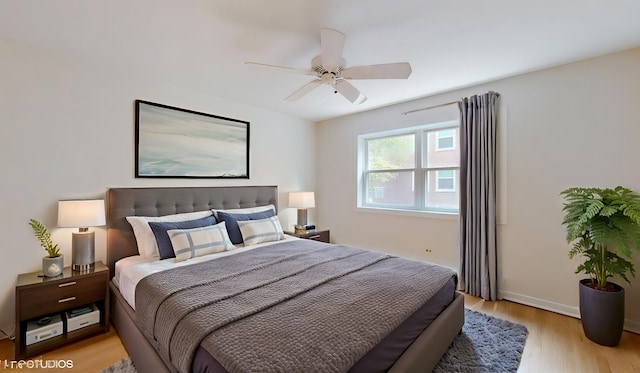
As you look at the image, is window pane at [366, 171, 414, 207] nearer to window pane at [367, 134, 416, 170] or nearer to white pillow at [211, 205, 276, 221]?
window pane at [367, 134, 416, 170]

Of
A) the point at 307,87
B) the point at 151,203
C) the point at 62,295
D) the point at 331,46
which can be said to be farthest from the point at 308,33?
the point at 62,295

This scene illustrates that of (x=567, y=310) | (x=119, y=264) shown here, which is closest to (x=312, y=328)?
(x=119, y=264)

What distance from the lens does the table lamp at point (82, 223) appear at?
2.23 metres

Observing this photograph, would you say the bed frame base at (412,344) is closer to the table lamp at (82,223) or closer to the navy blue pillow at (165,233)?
the table lamp at (82,223)

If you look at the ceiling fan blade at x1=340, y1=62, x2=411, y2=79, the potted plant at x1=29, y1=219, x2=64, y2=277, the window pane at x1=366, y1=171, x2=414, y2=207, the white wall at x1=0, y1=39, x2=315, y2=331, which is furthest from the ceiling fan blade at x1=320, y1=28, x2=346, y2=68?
the potted plant at x1=29, y1=219, x2=64, y2=277

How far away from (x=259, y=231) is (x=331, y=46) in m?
2.07

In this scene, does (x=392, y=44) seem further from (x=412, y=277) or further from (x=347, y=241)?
(x=347, y=241)

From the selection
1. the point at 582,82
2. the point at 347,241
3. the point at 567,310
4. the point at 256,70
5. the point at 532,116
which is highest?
→ the point at 256,70

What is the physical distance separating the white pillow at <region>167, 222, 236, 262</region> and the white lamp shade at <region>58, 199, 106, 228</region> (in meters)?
0.59

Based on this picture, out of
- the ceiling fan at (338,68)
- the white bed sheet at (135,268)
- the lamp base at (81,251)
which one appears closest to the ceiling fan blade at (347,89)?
the ceiling fan at (338,68)

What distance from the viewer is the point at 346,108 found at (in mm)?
3963

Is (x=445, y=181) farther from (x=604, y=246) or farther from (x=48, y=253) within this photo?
(x=48, y=253)

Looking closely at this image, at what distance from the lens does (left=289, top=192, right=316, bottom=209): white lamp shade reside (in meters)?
4.04

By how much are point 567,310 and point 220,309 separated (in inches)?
125
